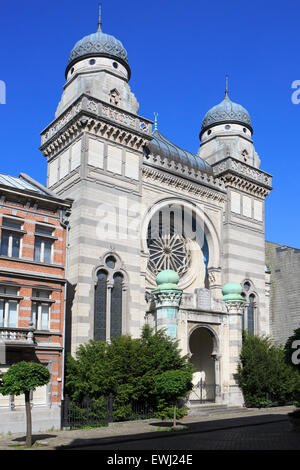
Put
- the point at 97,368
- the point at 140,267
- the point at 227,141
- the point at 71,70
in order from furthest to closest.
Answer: the point at 227,141
the point at 71,70
the point at 140,267
the point at 97,368

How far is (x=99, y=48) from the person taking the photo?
3850cm

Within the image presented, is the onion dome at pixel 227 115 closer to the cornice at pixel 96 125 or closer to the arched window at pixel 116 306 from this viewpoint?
the cornice at pixel 96 125

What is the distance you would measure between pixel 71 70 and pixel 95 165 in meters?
9.69

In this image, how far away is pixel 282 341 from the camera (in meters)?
47.8

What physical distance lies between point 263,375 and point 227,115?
23849 mm

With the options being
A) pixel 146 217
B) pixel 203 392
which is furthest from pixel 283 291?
pixel 146 217

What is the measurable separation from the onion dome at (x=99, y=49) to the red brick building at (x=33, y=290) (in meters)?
14.8

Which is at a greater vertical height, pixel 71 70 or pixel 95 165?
pixel 71 70

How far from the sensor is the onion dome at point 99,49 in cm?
3847

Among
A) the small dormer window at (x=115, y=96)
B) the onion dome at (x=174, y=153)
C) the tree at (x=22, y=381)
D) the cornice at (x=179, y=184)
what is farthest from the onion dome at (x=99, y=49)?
the tree at (x=22, y=381)

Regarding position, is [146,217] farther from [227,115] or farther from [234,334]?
[227,115]

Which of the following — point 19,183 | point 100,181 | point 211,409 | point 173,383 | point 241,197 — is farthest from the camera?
point 241,197

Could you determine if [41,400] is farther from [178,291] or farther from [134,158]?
[134,158]

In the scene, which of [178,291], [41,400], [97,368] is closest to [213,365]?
[178,291]
